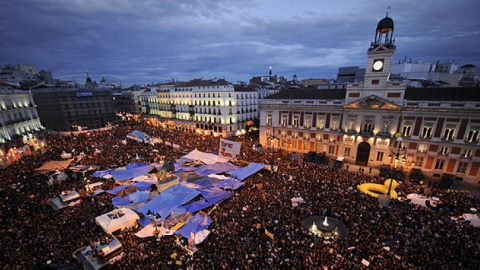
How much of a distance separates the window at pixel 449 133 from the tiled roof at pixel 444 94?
379cm

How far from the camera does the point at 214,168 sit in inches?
1140

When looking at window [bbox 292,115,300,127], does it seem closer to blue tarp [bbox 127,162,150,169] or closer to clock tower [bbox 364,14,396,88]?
clock tower [bbox 364,14,396,88]

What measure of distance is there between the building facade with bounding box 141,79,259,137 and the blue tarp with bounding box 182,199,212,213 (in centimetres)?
3549

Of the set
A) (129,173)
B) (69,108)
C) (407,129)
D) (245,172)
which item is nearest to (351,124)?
(407,129)

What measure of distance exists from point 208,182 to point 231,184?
2.72m

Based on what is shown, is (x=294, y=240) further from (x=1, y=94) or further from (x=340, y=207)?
(x=1, y=94)

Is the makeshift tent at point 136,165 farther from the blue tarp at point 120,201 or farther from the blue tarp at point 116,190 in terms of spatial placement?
the blue tarp at point 120,201

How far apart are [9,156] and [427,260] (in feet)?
185

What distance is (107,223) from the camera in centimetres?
1741

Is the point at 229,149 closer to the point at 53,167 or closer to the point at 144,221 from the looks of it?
the point at 144,221

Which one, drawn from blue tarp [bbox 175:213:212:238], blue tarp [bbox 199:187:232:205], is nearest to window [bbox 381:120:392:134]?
blue tarp [bbox 199:187:232:205]

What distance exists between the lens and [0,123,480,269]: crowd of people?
13.9m

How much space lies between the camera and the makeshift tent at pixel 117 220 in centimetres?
1723

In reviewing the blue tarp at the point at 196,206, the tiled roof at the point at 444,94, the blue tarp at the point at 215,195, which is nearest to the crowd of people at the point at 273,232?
the blue tarp at the point at 215,195
